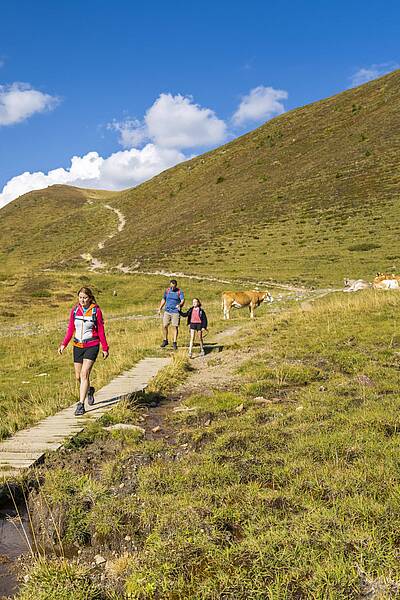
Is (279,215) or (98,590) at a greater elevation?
(279,215)

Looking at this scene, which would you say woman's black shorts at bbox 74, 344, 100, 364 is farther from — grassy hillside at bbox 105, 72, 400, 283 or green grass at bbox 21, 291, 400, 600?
grassy hillside at bbox 105, 72, 400, 283

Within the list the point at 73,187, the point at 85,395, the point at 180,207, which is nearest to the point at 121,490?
the point at 85,395

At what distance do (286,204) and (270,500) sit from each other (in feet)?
205

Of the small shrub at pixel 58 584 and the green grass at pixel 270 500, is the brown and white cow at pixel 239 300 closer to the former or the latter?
the green grass at pixel 270 500

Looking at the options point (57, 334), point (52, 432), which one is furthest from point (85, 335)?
point (57, 334)

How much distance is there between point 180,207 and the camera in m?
83.2

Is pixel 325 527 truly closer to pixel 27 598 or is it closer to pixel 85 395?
pixel 27 598

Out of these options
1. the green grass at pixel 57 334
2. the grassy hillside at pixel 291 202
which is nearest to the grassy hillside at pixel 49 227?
the grassy hillside at pixel 291 202

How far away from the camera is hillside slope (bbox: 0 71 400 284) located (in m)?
46.6

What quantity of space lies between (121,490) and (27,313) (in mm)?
32716

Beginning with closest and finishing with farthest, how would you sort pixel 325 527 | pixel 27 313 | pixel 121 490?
pixel 325 527, pixel 121 490, pixel 27 313

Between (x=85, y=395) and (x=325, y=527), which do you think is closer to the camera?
(x=325, y=527)

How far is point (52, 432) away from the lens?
7637 millimetres

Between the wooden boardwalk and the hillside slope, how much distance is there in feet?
95.1
